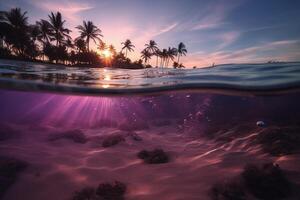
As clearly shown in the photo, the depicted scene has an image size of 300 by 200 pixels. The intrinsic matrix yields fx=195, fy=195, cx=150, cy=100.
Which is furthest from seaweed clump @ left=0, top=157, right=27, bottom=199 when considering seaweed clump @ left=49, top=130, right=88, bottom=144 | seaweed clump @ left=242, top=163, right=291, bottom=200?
seaweed clump @ left=242, top=163, right=291, bottom=200

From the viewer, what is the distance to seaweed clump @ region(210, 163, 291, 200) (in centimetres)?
572

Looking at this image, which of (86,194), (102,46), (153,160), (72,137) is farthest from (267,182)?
(102,46)

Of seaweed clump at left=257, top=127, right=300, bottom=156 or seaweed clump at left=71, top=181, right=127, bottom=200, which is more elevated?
seaweed clump at left=257, top=127, right=300, bottom=156

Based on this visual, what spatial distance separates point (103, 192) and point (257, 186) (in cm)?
499

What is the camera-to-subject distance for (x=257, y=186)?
19.9ft

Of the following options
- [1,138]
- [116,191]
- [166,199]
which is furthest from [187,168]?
[1,138]

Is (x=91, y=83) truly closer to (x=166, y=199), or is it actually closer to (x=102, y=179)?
(x=102, y=179)

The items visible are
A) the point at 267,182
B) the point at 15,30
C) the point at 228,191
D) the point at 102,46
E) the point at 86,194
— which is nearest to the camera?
the point at 228,191

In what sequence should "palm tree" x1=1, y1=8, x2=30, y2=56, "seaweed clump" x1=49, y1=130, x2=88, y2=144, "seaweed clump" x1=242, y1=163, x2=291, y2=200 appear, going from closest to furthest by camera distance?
"seaweed clump" x1=242, y1=163, x2=291, y2=200, "seaweed clump" x1=49, y1=130, x2=88, y2=144, "palm tree" x1=1, y1=8, x2=30, y2=56

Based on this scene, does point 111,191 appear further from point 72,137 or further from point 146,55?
point 146,55

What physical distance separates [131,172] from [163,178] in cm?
154

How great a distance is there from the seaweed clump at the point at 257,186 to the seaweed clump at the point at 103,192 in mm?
2994

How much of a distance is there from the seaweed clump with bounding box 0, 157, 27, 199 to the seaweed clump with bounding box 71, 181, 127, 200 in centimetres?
289

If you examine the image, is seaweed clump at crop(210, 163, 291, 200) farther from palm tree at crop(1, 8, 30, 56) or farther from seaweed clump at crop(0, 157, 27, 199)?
palm tree at crop(1, 8, 30, 56)
